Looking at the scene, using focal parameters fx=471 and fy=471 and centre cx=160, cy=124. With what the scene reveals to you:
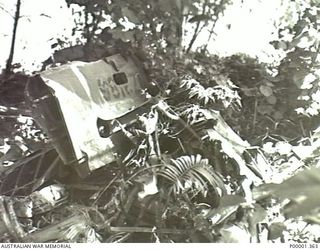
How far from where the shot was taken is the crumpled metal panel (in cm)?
90

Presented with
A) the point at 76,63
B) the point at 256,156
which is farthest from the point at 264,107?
the point at 76,63

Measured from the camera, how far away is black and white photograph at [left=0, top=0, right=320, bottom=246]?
0.90 meters

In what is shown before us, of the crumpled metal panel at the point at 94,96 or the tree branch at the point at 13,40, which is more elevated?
the tree branch at the point at 13,40

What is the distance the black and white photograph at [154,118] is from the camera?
90cm

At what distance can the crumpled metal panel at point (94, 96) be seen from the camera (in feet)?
2.97

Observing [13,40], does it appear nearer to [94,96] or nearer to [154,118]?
[94,96]

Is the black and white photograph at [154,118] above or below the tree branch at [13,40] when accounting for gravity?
below

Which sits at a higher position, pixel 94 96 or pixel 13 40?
pixel 13 40

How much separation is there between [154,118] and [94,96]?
0.41 feet

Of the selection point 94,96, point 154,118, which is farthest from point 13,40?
point 154,118

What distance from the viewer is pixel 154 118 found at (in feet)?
3.04

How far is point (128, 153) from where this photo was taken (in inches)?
35.9

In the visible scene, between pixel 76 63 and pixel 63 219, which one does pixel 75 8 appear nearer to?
pixel 76 63

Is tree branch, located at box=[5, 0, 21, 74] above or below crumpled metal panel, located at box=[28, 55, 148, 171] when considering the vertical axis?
above
